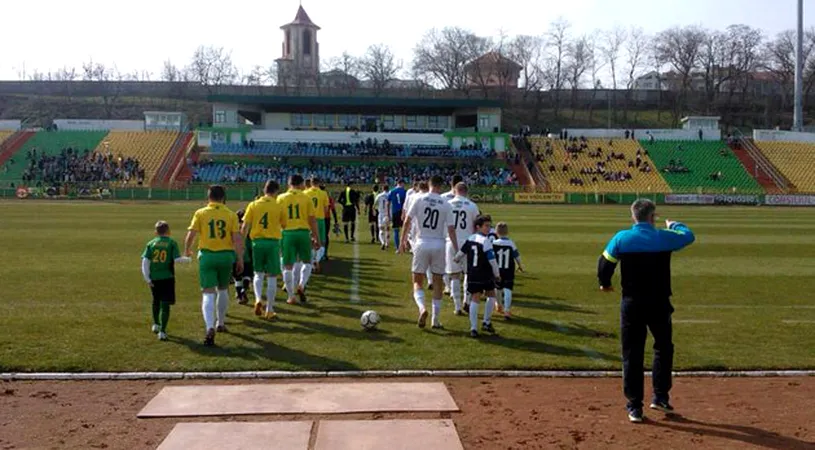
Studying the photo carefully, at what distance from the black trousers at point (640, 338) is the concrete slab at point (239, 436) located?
301 centimetres

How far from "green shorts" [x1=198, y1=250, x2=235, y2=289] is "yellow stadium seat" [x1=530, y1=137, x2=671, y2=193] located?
5059cm

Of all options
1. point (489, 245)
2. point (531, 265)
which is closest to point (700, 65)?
point (531, 265)

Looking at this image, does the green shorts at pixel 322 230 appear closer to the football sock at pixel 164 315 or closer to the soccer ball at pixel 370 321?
the soccer ball at pixel 370 321

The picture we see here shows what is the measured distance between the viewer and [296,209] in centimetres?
1279

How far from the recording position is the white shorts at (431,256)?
1095 centimetres

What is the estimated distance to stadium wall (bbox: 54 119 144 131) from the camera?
7075 centimetres

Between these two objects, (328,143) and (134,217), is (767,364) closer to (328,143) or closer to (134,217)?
(134,217)

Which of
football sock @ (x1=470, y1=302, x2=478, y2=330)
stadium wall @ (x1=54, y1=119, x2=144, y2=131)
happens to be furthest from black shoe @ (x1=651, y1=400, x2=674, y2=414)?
stadium wall @ (x1=54, y1=119, x2=144, y2=131)

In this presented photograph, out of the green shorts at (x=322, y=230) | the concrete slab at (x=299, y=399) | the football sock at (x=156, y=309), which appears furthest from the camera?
the green shorts at (x=322, y=230)

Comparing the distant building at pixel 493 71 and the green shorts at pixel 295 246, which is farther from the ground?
the distant building at pixel 493 71

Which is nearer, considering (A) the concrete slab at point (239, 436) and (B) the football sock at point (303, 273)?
(A) the concrete slab at point (239, 436)

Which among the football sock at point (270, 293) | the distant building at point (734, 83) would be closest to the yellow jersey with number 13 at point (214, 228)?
the football sock at point (270, 293)

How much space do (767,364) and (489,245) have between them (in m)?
3.84

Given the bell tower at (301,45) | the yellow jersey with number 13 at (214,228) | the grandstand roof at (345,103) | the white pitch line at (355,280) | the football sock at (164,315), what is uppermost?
the bell tower at (301,45)
